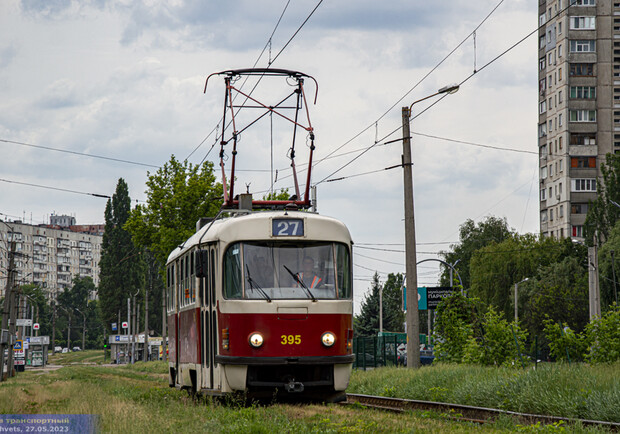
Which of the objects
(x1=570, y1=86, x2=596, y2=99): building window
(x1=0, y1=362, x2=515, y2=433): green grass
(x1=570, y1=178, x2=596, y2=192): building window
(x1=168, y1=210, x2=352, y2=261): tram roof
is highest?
(x1=570, y1=86, x2=596, y2=99): building window

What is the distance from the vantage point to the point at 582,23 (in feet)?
305

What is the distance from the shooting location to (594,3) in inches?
3666

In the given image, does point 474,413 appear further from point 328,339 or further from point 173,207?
point 173,207

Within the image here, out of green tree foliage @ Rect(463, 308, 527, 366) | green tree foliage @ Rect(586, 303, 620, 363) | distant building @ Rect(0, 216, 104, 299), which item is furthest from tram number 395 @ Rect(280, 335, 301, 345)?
distant building @ Rect(0, 216, 104, 299)

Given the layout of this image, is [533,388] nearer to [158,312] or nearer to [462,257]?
[462,257]

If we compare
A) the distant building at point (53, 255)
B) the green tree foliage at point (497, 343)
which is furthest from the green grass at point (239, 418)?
the distant building at point (53, 255)

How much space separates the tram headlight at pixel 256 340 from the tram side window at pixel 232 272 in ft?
2.35

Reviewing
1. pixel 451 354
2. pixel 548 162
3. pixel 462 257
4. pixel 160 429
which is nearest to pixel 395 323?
pixel 462 257

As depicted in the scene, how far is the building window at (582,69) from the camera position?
92.7 m

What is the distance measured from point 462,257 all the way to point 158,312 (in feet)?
142

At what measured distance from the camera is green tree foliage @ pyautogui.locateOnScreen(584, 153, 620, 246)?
2778 inches

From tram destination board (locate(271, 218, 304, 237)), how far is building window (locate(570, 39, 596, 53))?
8287 cm

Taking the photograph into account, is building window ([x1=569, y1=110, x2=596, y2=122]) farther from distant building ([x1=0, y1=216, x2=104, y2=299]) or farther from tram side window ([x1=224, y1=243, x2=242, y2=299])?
distant building ([x1=0, y1=216, x2=104, y2=299])

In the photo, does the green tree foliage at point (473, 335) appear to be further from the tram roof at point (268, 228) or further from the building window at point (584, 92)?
the building window at point (584, 92)
